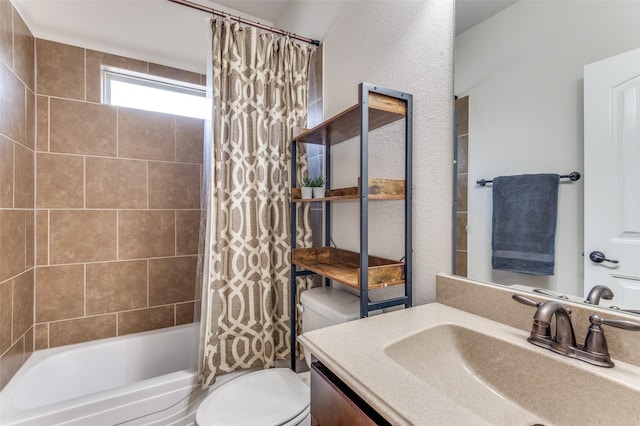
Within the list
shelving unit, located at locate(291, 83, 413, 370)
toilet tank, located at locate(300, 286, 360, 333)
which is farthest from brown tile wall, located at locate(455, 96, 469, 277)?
toilet tank, located at locate(300, 286, 360, 333)

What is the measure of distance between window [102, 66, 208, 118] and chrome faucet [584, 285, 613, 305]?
2.10 m

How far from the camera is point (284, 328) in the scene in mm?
1693

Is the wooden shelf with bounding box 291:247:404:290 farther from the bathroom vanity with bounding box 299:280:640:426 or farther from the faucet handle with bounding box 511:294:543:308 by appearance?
the faucet handle with bounding box 511:294:543:308

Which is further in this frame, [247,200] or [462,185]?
[247,200]

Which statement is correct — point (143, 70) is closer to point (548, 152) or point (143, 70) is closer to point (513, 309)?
point (548, 152)

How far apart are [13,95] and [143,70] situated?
2.39 feet

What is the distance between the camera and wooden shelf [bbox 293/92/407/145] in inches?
43.1

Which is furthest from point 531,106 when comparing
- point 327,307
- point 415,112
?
point 327,307

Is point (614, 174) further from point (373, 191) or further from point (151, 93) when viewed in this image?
point (151, 93)

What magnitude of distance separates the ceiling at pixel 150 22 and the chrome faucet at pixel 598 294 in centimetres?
166

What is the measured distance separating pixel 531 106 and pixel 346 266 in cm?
96

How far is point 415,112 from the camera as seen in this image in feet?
3.82

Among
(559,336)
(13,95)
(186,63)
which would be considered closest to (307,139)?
(186,63)

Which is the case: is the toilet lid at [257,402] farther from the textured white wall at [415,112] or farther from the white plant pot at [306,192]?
the white plant pot at [306,192]
